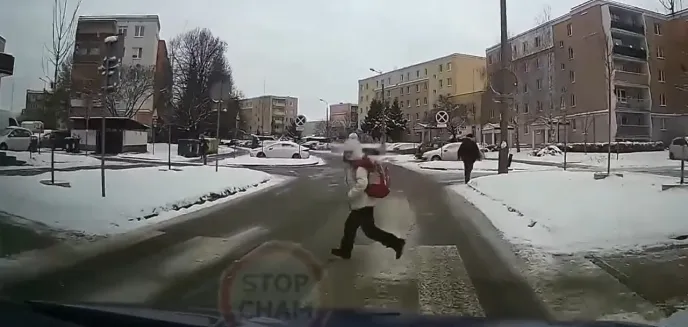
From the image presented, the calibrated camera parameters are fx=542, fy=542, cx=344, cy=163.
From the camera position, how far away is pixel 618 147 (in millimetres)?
3826

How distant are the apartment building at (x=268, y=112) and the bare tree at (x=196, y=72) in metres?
0.17

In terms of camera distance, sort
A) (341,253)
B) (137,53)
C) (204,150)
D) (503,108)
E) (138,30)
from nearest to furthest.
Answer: (341,253) → (138,30) → (137,53) → (503,108) → (204,150)

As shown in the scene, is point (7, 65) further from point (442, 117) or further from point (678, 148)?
point (678, 148)

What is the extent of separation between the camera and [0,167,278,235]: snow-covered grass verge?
11.9 ft

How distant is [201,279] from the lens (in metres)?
3.35

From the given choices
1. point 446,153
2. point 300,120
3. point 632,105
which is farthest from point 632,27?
point 300,120

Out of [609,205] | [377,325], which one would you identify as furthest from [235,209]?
[609,205]

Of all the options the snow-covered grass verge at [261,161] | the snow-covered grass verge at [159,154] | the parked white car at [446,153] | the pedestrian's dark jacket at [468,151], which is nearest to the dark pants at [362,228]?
the snow-covered grass verge at [261,161]

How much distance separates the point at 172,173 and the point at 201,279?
1.10m

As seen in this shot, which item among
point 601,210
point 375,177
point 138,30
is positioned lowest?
point 601,210

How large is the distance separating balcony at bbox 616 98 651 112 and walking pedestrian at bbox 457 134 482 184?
1.01 m

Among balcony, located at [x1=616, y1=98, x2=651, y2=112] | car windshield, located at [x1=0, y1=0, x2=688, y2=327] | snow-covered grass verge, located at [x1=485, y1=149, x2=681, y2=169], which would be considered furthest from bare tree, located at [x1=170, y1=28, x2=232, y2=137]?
balcony, located at [x1=616, y1=98, x2=651, y2=112]

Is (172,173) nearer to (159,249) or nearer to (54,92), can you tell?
(159,249)

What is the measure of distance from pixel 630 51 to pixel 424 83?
1.42m
